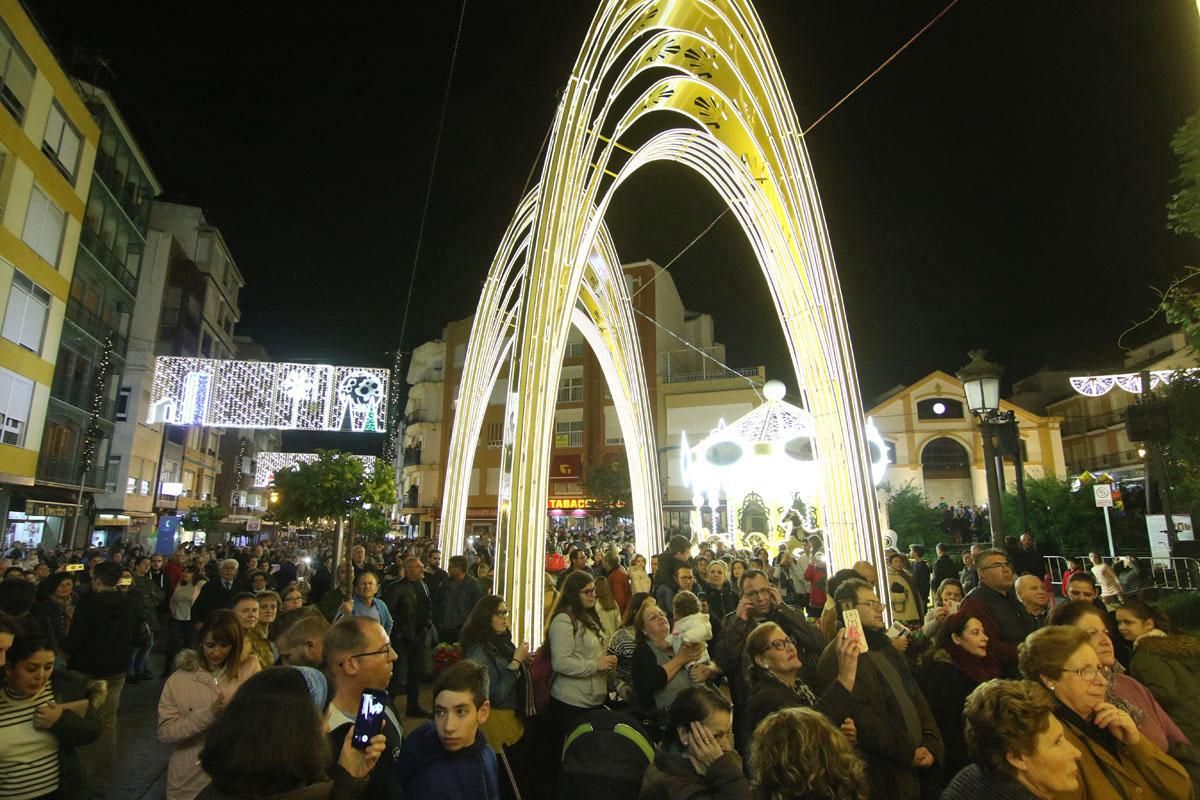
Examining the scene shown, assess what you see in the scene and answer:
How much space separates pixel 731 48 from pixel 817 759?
42.2ft

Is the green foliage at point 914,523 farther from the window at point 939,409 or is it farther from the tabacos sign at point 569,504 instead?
the tabacos sign at point 569,504

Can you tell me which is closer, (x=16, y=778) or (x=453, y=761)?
(x=453, y=761)

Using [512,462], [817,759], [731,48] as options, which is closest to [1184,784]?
[817,759]

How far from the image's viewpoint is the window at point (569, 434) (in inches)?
1815

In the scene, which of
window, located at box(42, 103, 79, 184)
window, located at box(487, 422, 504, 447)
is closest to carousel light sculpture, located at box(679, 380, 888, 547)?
window, located at box(42, 103, 79, 184)

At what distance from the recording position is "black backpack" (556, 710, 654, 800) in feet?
11.2

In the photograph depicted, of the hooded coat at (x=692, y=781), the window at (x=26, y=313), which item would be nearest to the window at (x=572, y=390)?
the window at (x=26, y=313)

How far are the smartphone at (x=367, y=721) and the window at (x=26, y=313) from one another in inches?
882

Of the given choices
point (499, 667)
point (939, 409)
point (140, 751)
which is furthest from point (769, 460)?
point (939, 409)

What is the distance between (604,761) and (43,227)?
80.8ft

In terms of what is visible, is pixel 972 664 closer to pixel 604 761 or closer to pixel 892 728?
pixel 892 728

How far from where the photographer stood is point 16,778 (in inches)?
144

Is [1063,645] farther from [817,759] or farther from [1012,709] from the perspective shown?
[817,759]

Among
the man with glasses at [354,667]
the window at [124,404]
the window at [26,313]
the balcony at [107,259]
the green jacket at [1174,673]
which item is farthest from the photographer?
the window at [124,404]
